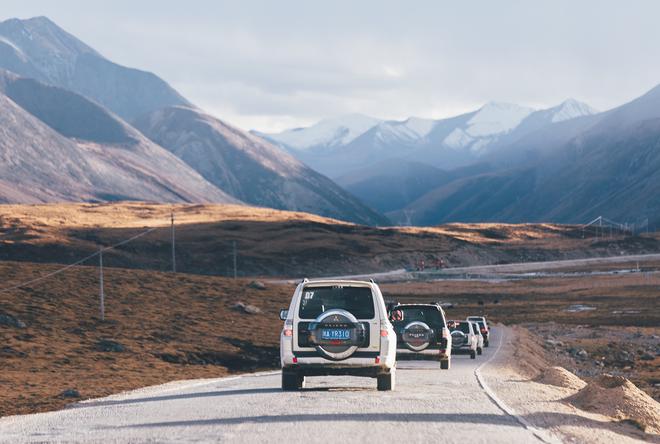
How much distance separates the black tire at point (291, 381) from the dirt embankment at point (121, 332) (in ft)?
16.6

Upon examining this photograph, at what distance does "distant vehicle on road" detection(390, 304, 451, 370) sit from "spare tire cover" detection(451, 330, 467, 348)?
9.57 metres

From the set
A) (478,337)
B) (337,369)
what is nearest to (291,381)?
(337,369)

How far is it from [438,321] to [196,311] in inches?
1018

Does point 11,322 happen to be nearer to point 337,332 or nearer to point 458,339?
point 458,339

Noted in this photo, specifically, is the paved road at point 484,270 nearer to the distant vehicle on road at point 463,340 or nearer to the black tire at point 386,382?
the distant vehicle on road at point 463,340

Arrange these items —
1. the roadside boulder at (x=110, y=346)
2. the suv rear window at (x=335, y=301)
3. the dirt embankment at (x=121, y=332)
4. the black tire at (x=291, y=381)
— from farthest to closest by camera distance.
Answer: the roadside boulder at (x=110, y=346)
the dirt embankment at (x=121, y=332)
the black tire at (x=291, y=381)
the suv rear window at (x=335, y=301)

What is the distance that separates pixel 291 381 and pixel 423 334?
1056 centimetres

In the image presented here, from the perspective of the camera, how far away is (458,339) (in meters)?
42.9

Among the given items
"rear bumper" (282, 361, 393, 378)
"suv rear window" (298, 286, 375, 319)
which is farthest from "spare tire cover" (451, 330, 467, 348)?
"suv rear window" (298, 286, 375, 319)

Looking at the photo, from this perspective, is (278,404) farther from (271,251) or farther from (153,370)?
(271,251)

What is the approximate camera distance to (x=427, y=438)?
586 inches

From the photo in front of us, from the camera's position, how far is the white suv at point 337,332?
21.3 m

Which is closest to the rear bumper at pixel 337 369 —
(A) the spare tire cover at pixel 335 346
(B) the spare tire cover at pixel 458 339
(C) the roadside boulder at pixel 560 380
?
(A) the spare tire cover at pixel 335 346

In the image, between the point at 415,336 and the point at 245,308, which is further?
the point at 245,308
